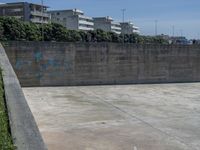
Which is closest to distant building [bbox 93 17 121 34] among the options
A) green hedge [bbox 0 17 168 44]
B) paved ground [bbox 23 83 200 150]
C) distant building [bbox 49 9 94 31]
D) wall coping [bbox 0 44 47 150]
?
distant building [bbox 49 9 94 31]

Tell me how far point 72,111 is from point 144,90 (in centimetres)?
694

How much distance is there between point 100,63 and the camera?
19641 millimetres

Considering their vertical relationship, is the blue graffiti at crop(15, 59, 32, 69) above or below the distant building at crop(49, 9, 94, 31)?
below

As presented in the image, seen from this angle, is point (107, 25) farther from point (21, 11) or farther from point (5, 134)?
point (5, 134)

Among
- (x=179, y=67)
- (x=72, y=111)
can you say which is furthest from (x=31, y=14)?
(x=72, y=111)

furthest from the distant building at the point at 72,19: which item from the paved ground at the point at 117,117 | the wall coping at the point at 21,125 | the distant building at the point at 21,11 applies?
the wall coping at the point at 21,125

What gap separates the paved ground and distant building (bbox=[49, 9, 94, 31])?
70629 mm

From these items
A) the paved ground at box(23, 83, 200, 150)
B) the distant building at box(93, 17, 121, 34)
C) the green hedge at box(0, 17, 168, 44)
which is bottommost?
the paved ground at box(23, 83, 200, 150)

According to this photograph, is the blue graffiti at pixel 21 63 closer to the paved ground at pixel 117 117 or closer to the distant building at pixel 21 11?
the paved ground at pixel 117 117

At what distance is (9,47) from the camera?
1741cm

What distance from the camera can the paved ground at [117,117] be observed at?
296 inches

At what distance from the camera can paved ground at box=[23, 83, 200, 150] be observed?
24.7ft

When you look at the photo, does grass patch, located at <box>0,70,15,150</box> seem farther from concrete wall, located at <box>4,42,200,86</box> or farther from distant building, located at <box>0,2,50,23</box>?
distant building, located at <box>0,2,50,23</box>

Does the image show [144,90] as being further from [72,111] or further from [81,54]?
[72,111]
